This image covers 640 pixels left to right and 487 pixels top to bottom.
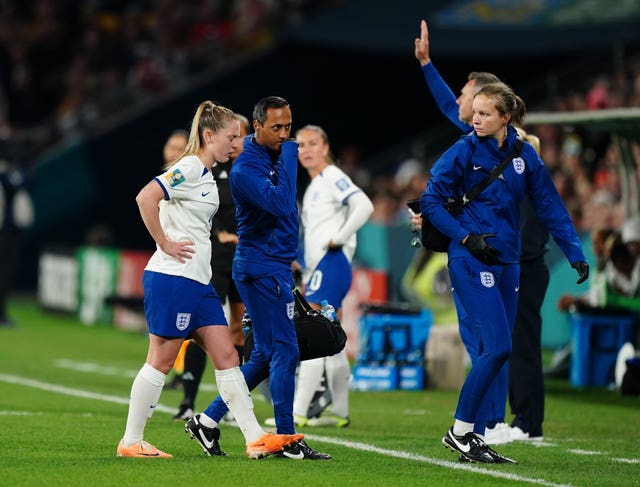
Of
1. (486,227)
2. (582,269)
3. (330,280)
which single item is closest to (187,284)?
(486,227)

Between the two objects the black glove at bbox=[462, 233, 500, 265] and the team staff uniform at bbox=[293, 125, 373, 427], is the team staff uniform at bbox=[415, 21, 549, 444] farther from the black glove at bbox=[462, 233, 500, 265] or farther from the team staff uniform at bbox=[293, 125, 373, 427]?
the black glove at bbox=[462, 233, 500, 265]

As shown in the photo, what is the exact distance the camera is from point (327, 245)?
10984mm

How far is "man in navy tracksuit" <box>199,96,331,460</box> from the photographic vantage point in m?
8.41

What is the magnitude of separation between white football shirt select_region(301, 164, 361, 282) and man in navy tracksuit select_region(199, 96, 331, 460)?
238 cm

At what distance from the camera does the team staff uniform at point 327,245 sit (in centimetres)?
1080

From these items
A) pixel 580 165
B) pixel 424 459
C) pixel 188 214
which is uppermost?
pixel 580 165

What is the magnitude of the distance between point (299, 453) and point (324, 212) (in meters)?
3.01

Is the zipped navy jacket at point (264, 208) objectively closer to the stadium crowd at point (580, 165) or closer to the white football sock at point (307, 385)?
the white football sock at point (307, 385)

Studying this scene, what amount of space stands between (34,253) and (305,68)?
675 cm

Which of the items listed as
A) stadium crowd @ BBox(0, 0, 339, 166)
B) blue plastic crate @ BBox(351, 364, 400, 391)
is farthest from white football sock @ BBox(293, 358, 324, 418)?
stadium crowd @ BBox(0, 0, 339, 166)

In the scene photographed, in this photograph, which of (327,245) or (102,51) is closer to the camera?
(327,245)

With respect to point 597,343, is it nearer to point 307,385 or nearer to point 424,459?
point 307,385

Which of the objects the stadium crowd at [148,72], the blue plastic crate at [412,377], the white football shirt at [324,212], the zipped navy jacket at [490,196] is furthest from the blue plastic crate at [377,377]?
the zipped navy jacket at [490,196]

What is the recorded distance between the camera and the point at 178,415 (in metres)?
11.0
